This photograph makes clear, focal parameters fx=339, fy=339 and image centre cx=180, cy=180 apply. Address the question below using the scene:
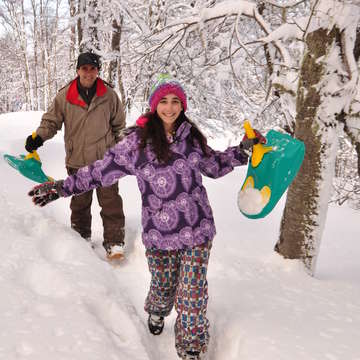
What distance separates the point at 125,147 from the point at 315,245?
6.96 feet

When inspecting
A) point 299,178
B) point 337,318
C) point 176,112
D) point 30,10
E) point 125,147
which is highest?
point 30,10

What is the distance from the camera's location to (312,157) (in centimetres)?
306

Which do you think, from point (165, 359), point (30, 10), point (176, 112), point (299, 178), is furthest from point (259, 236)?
point (30, 10)

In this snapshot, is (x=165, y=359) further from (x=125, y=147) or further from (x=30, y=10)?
(x=30, y=10)

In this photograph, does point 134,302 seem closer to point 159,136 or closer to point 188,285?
point 188,285

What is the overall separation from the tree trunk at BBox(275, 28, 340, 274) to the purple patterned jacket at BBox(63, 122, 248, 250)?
110 centimetres

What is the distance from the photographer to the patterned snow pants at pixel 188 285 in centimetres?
221

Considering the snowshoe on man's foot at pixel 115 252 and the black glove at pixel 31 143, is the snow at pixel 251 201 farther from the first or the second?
the black glove at pixel 31 143

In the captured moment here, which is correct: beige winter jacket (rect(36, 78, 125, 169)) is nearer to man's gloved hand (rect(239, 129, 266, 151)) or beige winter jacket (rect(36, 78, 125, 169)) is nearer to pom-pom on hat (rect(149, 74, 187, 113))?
pom-pom on hat (rect(149, 74, 187, 113))

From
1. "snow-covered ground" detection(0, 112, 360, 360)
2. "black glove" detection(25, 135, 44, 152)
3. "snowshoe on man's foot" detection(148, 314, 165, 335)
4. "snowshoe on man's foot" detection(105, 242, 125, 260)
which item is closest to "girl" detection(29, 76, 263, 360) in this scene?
"snowshoe on man's foot" detection(148, 314, 165, 335)

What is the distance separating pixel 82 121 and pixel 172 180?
1671 mm

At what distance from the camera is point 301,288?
2.95 m

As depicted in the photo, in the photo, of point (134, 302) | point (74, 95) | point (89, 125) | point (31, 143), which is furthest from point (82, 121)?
point (134, 302)

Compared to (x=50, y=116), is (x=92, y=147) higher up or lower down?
lower down
